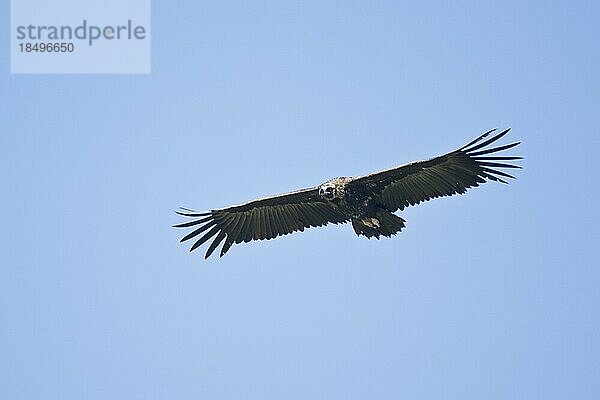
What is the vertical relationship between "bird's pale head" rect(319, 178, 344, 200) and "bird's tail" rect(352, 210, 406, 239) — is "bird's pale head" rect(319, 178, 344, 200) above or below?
above

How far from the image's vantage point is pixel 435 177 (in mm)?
24688

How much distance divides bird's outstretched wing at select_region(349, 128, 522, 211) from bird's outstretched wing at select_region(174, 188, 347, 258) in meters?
1.49

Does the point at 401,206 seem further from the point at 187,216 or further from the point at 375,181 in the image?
the point at 187,216

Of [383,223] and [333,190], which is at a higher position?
[333,190]

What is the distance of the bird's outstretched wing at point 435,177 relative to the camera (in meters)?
23.7

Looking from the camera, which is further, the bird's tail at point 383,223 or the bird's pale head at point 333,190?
the bird's tail at point 383,223

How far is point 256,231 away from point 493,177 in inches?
241

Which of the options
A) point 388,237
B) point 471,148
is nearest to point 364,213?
point 388,237

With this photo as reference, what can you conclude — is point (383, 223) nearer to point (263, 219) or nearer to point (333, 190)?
point (333, 190)

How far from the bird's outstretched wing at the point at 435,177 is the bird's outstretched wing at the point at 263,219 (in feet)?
4.88

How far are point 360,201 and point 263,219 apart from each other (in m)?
2.97

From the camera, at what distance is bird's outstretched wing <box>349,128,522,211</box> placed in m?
23.7

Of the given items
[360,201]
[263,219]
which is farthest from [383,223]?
[263,219]

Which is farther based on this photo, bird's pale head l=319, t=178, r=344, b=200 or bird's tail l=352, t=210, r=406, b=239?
bird's tail l=352, t=210, r=406, b=239
